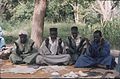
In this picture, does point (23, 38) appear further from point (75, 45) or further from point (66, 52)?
point (75, 45)

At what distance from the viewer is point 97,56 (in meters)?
7.83

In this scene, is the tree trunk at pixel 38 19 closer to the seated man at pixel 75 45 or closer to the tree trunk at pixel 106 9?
the seated man at pixel 75 45

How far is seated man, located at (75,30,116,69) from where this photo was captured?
7684 millimetres

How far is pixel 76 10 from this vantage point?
24406mm

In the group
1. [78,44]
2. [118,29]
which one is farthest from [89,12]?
[78,44]

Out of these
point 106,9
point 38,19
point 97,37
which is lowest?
point 97,37

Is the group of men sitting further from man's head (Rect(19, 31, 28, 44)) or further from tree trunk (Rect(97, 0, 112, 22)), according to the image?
tree trunk (Rect(97, 0, 112, 22))

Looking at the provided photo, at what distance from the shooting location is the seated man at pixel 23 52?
814 centimetres

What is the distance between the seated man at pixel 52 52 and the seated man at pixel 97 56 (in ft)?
1.37

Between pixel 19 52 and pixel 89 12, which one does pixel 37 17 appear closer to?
pixel 19 52

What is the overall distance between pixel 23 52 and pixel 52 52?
0.73 metres

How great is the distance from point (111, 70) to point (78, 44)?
1.34 meters

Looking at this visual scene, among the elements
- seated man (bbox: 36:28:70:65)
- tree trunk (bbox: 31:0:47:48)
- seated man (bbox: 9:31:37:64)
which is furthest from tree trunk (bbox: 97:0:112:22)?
seated man (bbox: 9:31:37:64)

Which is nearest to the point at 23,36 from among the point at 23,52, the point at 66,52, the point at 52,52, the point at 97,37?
the point at 23,52
